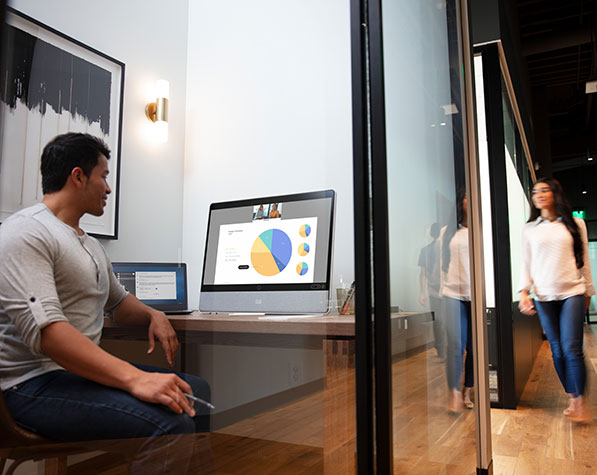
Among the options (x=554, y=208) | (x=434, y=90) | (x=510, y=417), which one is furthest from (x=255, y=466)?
(x=554, y=208)

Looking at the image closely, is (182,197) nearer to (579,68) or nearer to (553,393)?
(553,393)

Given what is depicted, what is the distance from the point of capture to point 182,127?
89 centimetres

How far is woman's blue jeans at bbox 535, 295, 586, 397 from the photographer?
2.41m

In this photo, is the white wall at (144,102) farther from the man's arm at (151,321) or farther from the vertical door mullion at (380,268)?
the vertical door mullion at (380,268)

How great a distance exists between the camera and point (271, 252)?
1.29m

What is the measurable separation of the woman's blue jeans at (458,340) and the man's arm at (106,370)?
0.84 metres

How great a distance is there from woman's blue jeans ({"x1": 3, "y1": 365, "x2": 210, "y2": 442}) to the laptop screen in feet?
0.45

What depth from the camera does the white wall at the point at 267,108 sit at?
936mm

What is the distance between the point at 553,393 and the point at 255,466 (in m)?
2.62

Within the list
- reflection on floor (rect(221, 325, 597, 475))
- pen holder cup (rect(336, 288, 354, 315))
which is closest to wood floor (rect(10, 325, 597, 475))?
reflection on floor (rect(221, 325, 597, 475))

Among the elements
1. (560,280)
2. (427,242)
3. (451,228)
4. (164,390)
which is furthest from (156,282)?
(560,280)

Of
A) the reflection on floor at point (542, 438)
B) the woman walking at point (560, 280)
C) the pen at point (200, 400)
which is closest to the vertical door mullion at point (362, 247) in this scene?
the pen at point (200, 400)

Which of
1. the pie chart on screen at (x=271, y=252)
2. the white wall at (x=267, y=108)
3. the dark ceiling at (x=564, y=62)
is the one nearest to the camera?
the white wall at (x=267, y=108)

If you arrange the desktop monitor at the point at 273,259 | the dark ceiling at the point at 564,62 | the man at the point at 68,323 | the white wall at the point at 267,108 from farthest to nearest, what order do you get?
1. the dark ceiling at the point at 564,62
2. the desktop monitor at the point at 273,259
3. the white wall at the point at 267,108
4. the man at the point at 68,323
